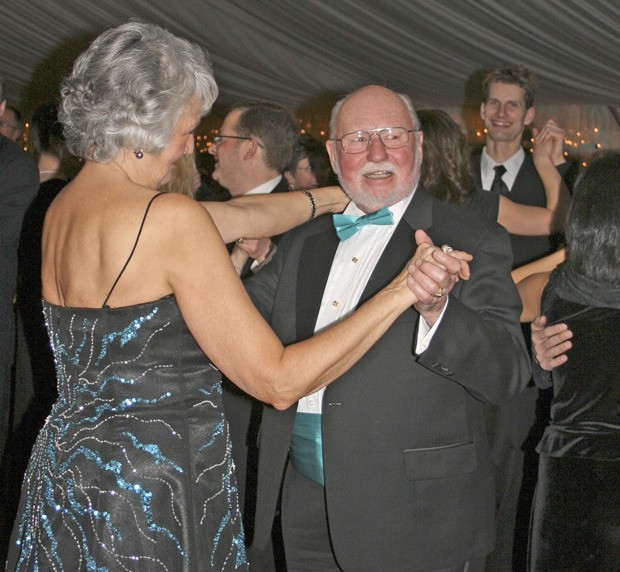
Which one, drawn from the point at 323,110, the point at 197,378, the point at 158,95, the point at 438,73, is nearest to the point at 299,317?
the point at 197,378

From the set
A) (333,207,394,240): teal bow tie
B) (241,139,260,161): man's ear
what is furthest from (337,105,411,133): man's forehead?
(241,139,260,161): man's ear

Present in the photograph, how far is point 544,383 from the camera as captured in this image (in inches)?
117

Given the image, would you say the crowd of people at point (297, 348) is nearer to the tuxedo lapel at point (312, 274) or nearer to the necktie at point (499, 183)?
the tuxedo lapel at point (312, 274)

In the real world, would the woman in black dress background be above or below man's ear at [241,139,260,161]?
below

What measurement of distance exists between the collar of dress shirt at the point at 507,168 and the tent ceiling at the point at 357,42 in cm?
132

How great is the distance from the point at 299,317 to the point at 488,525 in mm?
737

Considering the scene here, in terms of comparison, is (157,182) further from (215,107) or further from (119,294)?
(215,107)

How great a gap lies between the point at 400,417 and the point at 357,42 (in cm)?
497

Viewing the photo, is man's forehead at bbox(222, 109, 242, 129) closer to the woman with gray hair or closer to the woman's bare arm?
the woman's bare arm

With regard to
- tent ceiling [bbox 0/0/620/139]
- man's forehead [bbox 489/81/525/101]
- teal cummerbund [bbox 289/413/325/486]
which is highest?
tent ceiling [bbox 0/0/620/139]

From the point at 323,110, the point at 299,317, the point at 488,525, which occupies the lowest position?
the point at 488,525

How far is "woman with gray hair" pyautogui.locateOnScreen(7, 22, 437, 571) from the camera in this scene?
1942 millimetres

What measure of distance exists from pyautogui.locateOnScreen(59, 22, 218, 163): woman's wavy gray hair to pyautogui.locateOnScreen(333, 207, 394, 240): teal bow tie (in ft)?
2.19

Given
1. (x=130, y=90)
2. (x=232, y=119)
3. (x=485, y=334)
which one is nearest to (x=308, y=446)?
(x=485, y=334)
